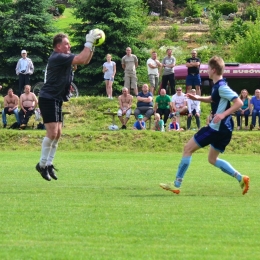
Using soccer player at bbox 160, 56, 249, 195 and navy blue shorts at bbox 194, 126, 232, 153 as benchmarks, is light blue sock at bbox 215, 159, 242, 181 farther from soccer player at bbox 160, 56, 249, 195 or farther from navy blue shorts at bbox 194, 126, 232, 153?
navy blue shorts at bbox 194, 126, 232, 153

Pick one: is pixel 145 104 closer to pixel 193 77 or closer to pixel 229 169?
pixel 193 77

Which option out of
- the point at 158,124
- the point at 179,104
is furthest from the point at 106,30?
the point at 158,124

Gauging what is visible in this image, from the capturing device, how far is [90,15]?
4038 centimetres

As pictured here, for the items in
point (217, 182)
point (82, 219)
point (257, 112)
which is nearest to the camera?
point (82, 219)

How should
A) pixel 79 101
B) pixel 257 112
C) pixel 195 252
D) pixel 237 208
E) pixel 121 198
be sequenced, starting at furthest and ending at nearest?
pixel 79 101, pixel 257 112, pixel 121 198, pixel 237 208, pixel 195 252

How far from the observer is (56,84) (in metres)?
12.2

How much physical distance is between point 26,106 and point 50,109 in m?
16.4

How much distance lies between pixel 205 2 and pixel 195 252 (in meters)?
70.1

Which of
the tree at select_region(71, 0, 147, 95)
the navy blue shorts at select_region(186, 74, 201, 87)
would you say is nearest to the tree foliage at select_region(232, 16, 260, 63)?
the tree at select_region(71, 0, 147, 95)

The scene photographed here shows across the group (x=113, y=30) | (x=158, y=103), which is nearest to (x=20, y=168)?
(x=158, y=103)

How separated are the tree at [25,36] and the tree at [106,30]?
5.62 feet

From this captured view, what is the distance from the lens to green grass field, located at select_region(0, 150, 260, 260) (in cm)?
751

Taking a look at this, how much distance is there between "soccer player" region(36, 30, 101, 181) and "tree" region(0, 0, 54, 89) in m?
25.4

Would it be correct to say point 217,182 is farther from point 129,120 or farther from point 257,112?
point 129,120
